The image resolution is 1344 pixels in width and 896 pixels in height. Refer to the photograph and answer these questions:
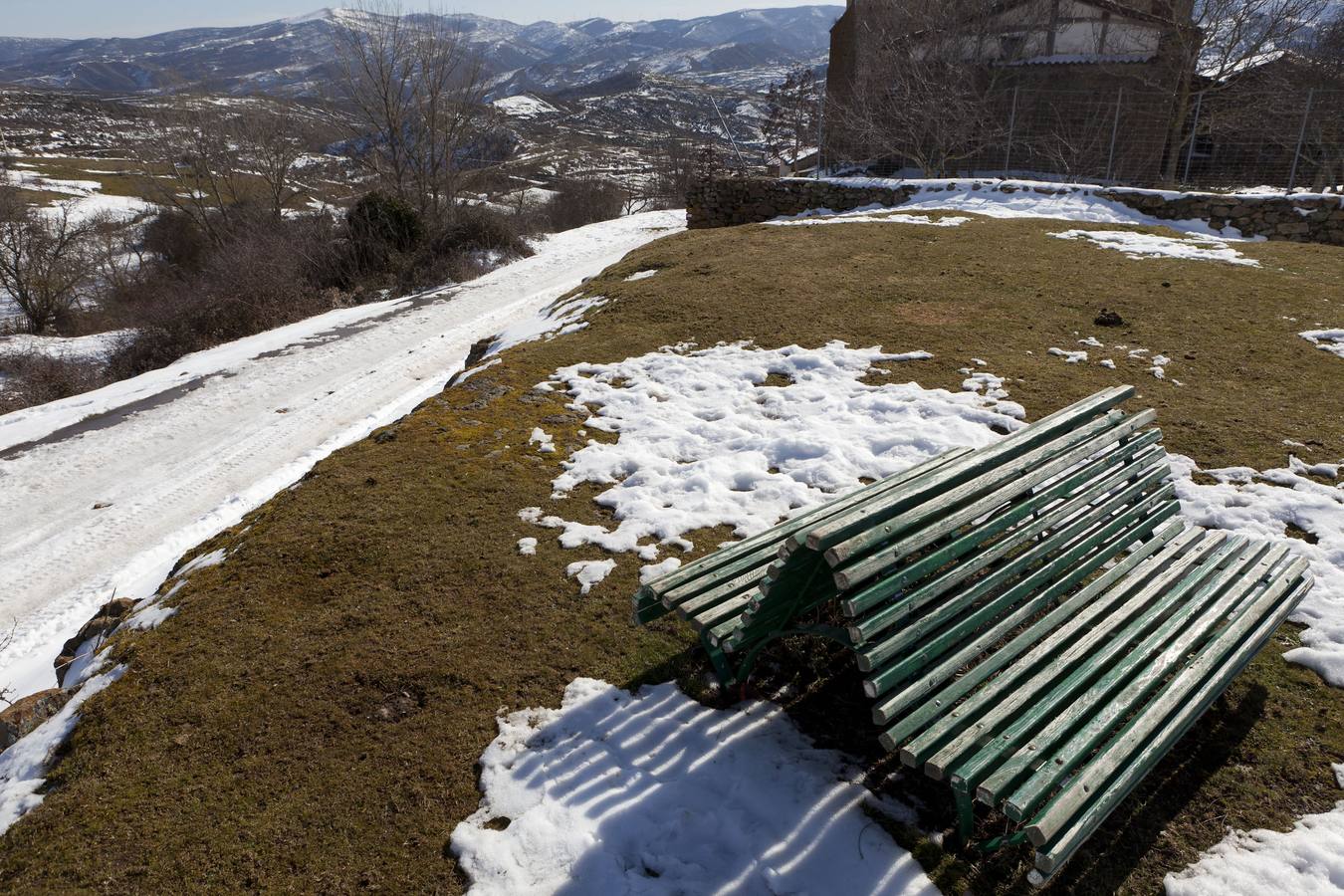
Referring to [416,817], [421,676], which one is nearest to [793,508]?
[421,676]

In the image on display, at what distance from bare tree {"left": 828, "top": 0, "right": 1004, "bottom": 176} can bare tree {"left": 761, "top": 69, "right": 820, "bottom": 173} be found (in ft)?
35.0

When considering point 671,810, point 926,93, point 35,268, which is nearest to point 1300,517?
point 671,810

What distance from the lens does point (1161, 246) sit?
1095cm

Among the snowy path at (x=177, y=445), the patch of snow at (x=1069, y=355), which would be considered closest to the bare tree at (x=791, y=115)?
the snowy path at (x=177, y=445)

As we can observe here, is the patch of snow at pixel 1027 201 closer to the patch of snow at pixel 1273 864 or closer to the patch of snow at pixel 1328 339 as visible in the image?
the patch of snow at pixel 1328 339

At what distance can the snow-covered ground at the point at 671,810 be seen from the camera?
248 cm

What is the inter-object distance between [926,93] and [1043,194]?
9.39 metres

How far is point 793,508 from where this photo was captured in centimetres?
484

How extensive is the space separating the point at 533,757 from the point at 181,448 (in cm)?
814

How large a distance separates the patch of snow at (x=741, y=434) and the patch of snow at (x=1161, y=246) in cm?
592

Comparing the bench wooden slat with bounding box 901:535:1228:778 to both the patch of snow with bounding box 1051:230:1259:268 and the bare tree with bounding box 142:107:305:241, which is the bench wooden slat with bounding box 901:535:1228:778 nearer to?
the patch of snow with bounding box 1051:230:1259:268

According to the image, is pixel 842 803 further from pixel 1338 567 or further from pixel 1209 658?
pixel 1338 567

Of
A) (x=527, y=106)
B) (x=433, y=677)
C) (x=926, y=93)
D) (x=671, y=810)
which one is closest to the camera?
(x=671, y=810)

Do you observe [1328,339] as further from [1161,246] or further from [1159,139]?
[1159,139]
